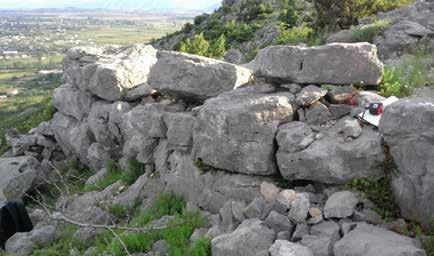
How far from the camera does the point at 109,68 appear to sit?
15469 millimetres

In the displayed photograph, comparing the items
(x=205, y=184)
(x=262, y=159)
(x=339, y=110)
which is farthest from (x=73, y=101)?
(x=339, y=110)

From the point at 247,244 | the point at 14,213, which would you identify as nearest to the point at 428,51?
the point at 247,244

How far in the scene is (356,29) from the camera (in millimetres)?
15602

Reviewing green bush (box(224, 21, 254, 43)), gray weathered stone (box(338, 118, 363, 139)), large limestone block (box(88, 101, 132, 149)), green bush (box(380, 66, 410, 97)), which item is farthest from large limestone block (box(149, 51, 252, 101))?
green bush (box(224, 21, 254, 43))

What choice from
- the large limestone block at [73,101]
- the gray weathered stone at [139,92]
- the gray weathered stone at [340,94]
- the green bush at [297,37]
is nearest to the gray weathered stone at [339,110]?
the gray weathered stone at [340,94]

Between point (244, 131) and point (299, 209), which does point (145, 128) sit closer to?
point (244, 131)

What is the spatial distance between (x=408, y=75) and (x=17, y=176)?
475 inches

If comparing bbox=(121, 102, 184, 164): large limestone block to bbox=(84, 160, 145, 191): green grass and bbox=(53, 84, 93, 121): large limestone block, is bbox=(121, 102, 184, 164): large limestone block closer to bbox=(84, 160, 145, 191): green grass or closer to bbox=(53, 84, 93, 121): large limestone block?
bbox=(84, 160, 145, 191): green grass

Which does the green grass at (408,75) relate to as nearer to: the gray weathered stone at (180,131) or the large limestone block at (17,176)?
the gray weathered stone at (180,131)

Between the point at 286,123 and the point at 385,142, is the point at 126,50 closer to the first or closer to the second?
the point at 286,123

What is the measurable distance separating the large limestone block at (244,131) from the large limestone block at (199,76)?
1424mm

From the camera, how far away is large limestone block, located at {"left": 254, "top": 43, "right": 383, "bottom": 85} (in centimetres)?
982

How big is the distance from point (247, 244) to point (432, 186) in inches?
114

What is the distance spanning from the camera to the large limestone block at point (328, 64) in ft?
32.2
